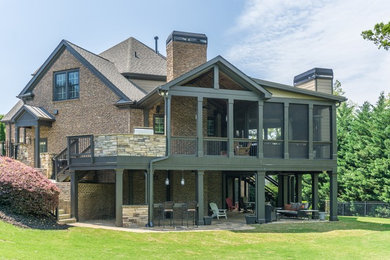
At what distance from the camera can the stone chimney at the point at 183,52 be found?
20062 millimetres

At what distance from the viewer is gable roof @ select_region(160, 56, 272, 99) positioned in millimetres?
17719

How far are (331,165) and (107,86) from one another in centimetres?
1096

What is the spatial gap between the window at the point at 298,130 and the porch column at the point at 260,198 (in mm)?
1998

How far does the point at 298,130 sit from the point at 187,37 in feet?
25.3

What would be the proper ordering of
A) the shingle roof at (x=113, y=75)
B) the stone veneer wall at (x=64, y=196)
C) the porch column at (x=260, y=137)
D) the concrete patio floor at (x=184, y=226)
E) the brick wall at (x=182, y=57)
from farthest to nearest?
the shingle roof at (x=113, y=75)
the brick wall at (x=182, y=57)
the porch column at (x=260, y=137)
the stone veneer wall at (x=64, y=196)
the concrete patio floor at (x=184, y=226)

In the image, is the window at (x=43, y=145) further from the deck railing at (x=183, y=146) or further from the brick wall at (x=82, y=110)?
the deck railing at (x=183, y=146)

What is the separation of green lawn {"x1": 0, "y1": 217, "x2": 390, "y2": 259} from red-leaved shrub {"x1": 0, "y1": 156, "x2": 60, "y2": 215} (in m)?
1.49

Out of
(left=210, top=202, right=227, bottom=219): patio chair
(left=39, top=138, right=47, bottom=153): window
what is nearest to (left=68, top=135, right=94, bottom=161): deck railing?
(left=39, top=138, right=47, bottom=153): window

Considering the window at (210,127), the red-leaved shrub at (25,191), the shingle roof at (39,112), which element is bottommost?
the red-leaved shrub at (25,191)

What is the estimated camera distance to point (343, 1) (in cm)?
2033

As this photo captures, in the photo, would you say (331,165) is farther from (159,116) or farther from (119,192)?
(119,192)

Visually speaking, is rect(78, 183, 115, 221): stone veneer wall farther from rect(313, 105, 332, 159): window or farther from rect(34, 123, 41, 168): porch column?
rect(313, 105, 332, 159): window

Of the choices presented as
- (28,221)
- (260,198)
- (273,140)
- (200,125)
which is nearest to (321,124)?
(273,140)

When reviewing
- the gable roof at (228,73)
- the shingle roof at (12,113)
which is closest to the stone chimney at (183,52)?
the gable roof at (228,73)
